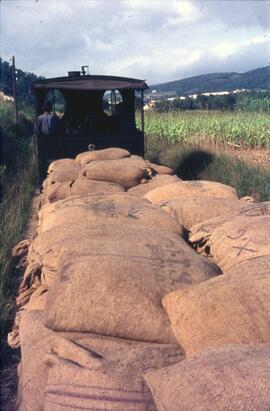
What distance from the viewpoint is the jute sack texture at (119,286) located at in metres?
2.29

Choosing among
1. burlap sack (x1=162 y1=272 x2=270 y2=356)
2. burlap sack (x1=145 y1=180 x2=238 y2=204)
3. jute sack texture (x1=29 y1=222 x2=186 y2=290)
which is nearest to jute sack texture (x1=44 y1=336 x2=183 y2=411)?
burlap sack (x1=162 y1=272 x2=270 y2=356)

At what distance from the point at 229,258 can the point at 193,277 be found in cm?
45

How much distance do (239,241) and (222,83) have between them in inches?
1209

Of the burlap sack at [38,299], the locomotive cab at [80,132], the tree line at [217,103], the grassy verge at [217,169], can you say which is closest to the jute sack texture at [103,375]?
the burlap sack at [38,299]

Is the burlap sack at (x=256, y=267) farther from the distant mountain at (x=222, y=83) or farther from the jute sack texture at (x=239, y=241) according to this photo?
the distant mountain at (x=222, y=83)

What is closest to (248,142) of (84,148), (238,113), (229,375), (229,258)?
(238,113)

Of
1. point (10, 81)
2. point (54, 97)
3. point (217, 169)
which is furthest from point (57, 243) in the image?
point (10, 81)

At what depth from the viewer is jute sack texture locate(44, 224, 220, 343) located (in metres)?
2.29

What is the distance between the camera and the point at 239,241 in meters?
2.93

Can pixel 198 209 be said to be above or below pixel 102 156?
below

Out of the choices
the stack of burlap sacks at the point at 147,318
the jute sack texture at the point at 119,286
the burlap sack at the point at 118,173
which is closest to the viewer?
the stack of burlap sacks at the point at 147,318

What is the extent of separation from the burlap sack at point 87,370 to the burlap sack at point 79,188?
3.06 m

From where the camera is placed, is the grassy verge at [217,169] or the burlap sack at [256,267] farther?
the grassy verge at [217,169]

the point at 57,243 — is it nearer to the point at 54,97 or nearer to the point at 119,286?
the point at 119,286
